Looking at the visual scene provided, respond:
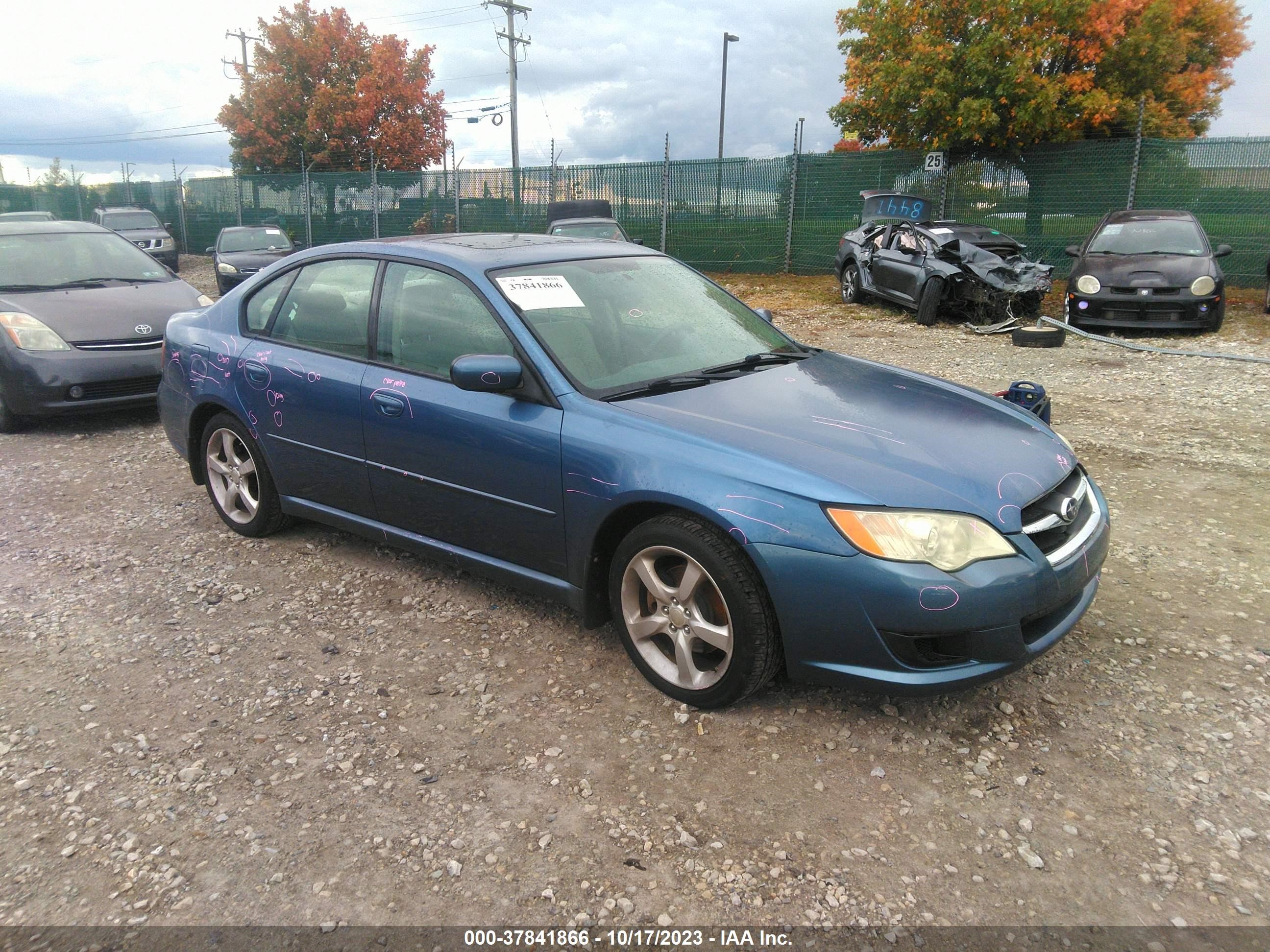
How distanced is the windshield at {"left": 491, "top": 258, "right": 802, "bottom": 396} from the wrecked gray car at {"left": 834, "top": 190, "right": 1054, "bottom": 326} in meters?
8.87

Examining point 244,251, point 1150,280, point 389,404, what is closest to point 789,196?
point 1150,280

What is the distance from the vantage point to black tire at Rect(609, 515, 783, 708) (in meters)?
2.85

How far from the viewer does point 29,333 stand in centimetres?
683

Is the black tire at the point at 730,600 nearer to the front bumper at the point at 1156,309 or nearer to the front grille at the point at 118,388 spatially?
the front grille at the point at 118,388

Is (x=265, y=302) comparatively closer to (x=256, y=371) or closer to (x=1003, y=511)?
(x=256, y=371)

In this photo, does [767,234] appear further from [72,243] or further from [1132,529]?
[1132,529]

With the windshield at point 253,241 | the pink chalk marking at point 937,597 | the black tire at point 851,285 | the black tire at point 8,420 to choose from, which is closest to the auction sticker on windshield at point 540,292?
the pink chalk marking at point 937,597

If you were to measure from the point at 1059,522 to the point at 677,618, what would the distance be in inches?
51.8

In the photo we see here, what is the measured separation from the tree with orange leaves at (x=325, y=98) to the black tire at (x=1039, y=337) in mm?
28728

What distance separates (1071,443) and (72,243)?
8.42 metres

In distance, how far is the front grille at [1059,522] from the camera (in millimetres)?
2910

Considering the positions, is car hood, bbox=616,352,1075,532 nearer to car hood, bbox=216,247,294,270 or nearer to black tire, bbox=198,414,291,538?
black tire, bbox=198,414,291,538

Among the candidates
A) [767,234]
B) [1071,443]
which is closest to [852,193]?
[767,234]

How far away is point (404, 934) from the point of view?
2199 millimetres
